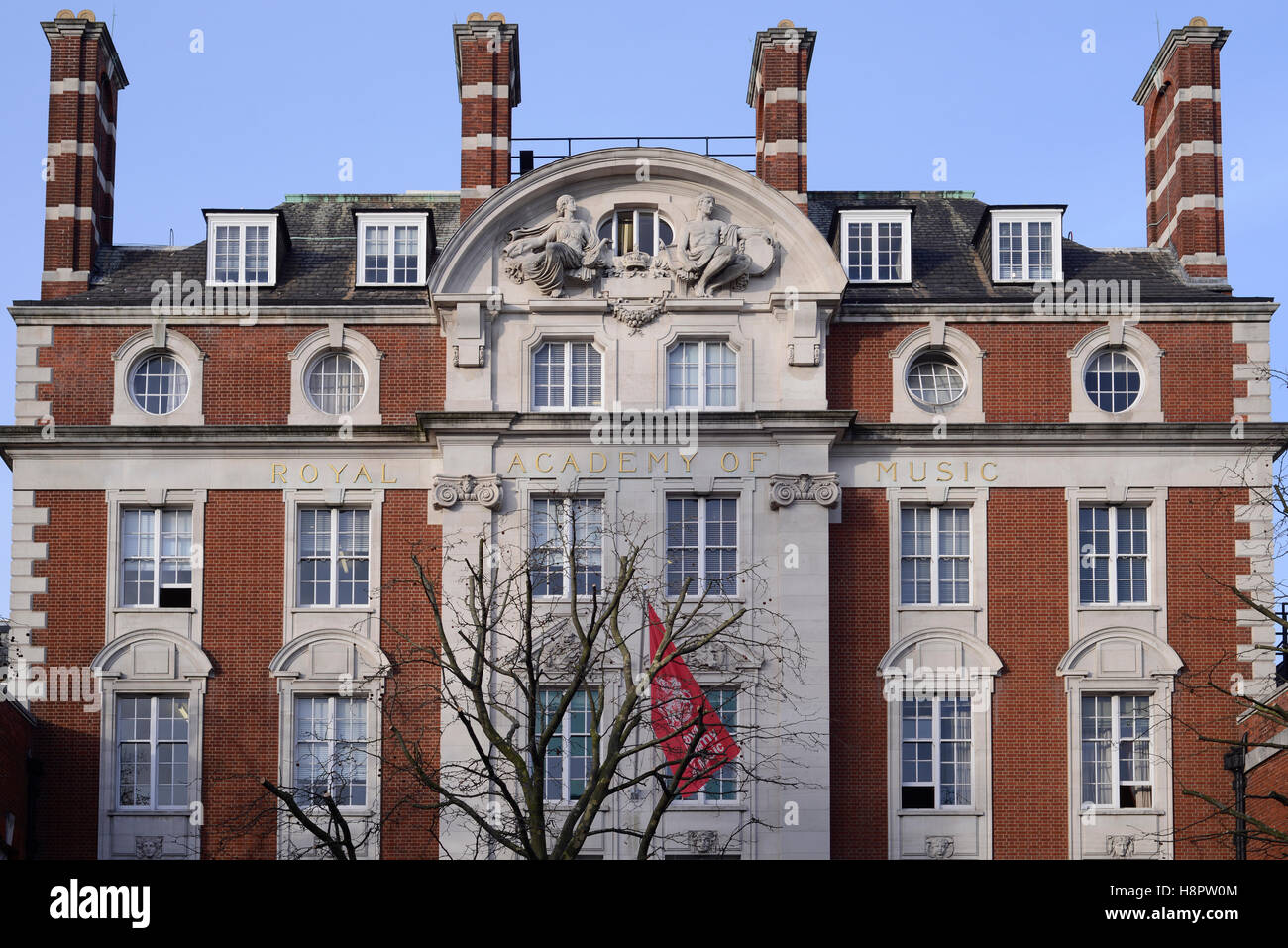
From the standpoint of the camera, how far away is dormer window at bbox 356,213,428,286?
39.6 metres

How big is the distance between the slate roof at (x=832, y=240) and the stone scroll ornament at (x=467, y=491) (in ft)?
13.1

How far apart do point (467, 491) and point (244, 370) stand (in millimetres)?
5148

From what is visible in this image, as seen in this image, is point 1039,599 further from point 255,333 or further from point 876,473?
point 255,333

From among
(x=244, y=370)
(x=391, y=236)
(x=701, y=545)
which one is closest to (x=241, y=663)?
(x=244, y=370)

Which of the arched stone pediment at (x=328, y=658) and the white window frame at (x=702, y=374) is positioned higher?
the white window frame at (x=702, y=374)

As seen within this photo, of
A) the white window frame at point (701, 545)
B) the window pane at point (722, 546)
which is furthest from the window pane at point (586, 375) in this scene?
the window pane at point (722, 546)

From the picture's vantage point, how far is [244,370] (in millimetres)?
38562

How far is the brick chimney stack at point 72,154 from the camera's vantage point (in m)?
39.7

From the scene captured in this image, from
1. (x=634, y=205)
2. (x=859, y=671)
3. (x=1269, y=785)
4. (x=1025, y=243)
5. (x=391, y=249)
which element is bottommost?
(x=1269, y=785)

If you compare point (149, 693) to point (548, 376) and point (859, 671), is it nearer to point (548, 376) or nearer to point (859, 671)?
point (548, 376)

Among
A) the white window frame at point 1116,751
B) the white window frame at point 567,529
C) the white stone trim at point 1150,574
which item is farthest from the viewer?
the white stone trim at point 1150,574

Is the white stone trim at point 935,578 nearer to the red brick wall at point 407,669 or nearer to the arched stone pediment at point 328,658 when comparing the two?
the red brick wall at point 407,669

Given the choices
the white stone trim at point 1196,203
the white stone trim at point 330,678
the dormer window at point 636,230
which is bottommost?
the white stone trim at point 330,678

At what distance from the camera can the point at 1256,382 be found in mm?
38281
